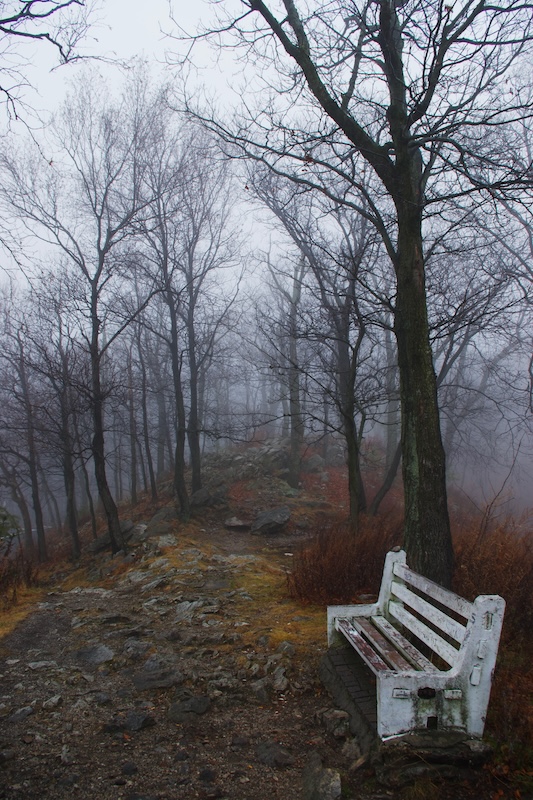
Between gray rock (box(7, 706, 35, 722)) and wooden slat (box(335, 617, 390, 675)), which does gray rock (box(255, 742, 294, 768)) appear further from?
gray rock (box(7, 706, 35, 722))

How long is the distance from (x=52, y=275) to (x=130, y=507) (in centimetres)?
1012

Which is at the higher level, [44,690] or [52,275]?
[52,275]

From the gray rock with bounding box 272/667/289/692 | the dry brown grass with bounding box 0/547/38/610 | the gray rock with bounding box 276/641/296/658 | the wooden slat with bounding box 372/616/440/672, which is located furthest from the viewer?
the dry brown grass with bounding box 0/547/38/610

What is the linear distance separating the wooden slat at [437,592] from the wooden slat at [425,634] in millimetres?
213

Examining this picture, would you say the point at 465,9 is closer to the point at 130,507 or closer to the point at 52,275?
the point at 52,275

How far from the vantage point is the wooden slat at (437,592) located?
318 cm

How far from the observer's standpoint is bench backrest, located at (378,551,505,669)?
9.78 feet

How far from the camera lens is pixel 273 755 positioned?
3.35m

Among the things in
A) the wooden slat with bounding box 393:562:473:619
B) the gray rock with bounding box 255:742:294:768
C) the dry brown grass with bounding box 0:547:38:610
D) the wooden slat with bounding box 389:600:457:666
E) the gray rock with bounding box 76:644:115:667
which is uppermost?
the wooden slat with bounding box 393:562:473:619

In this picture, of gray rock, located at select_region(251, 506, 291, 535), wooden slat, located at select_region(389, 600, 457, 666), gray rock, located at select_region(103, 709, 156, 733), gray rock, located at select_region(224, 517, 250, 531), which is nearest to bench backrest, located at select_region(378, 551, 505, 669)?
wooden slat, located at select_region(389, 600, 457, 666)

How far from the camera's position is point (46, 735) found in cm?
365

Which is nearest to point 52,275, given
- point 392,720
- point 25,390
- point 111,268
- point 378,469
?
point 111,268

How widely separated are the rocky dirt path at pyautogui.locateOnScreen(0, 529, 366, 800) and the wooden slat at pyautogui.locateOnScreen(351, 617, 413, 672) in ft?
1.79

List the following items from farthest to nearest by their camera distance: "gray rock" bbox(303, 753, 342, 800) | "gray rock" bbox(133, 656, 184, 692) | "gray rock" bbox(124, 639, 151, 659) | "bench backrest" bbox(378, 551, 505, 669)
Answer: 1. "gray rock" bbox(124, 639, 151, 659)
2. "gray rock" bbox(133, 656, 184, 692)
3. "bench backrest" bbox(378, 551, 505, 669)
4. "gray rock" bbox(303, 753, 342, 800)
